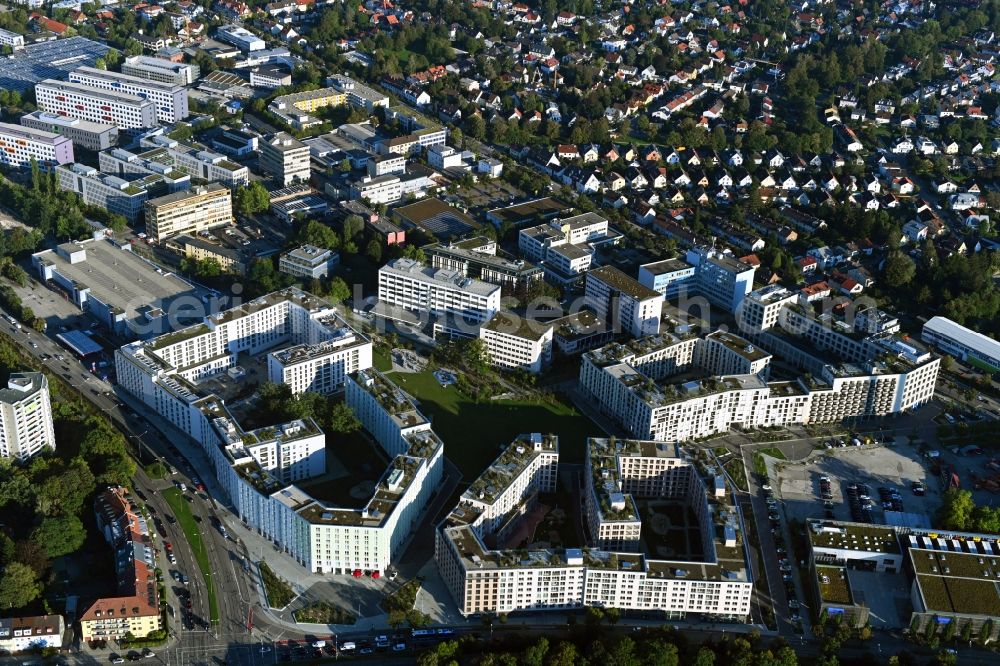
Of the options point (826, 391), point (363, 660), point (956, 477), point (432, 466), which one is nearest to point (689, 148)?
point (826, 391)

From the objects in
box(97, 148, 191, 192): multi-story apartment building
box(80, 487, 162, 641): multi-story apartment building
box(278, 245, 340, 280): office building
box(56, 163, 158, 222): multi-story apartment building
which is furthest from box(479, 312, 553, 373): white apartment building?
box(97, 148, 191, 192): multi-story apartment building

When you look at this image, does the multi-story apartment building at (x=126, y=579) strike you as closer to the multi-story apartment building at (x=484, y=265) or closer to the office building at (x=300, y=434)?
the office building at (x=300, y=434)

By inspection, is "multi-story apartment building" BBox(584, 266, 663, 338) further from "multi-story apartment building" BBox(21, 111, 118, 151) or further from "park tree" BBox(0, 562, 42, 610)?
"multi-story apartment building" BBox(21, 111, 118, 151)

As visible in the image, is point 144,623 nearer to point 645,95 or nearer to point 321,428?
point 321,428


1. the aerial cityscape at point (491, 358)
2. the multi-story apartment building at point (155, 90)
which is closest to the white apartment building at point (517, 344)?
the aerial cityscape at point (491, 358)

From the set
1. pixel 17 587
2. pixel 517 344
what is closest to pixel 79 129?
pixel 517 344

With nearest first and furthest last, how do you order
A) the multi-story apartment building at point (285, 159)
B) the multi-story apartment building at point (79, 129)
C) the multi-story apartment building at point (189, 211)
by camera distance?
the multi-story apartment building at point (189, 211) → the multi-story apartment building at point (285, 159) → the multi-story apartment building at point (79, 129)
